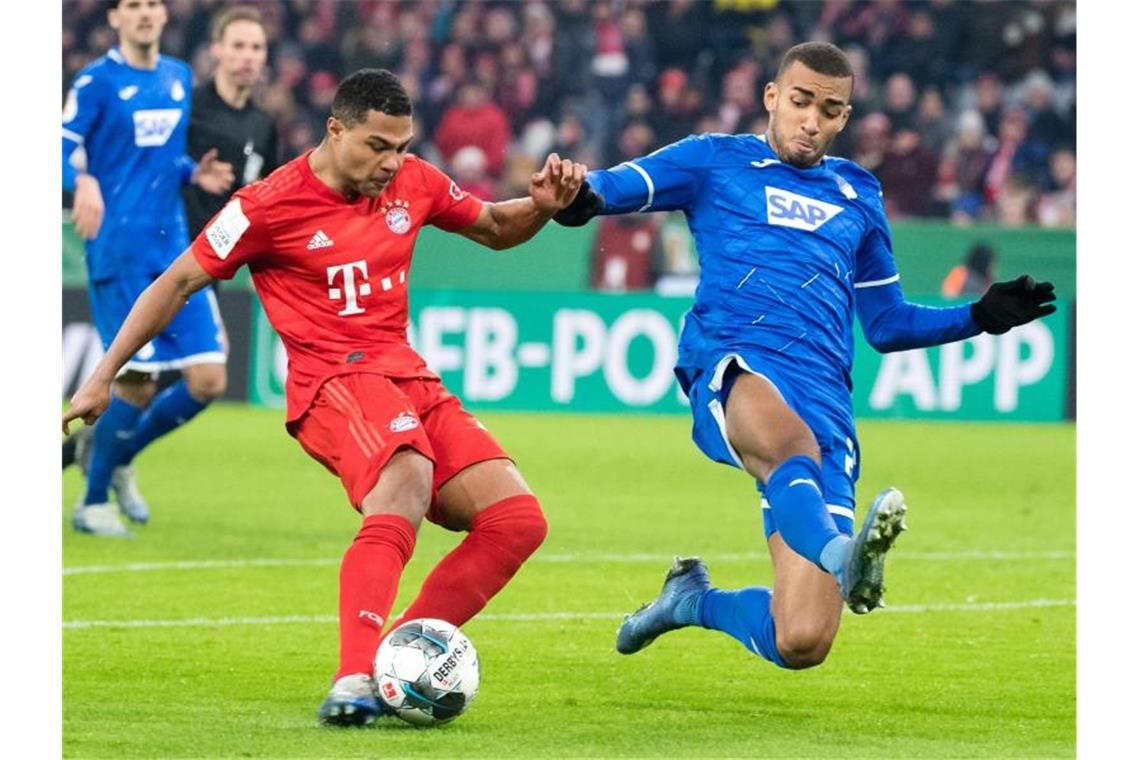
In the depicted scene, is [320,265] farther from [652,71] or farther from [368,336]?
[652,71]

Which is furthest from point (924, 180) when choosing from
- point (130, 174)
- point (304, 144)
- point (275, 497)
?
point (130, 174)

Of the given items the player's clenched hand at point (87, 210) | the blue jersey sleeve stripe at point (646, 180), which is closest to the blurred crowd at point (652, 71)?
the player's clenched hand at point (87, 210)

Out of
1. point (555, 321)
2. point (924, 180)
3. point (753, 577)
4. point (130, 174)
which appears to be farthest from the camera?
point (924, 180)

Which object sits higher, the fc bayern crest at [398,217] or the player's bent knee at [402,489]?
Answer: the fc bayern crest at [398,217]

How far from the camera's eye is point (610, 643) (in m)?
7.10

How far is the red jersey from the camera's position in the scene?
5824 millimetres

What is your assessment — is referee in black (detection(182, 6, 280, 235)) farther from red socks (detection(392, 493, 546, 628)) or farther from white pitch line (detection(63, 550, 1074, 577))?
red socks (detection(392, 493, 546, 628))

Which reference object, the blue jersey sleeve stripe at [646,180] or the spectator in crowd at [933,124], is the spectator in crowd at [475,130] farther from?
the blue jersey sleeve stripe at [646,180]

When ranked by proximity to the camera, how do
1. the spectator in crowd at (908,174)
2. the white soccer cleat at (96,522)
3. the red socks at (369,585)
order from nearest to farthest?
the red socks at (369,585) → the white soccer cleat at (96,522) → the spectator in crowd at (908,174)

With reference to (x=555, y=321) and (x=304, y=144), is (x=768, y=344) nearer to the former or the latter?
(x=555, y=321)

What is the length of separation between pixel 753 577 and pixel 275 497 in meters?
3.79

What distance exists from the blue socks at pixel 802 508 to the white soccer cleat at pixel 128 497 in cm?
528

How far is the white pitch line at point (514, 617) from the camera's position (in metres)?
7.29
